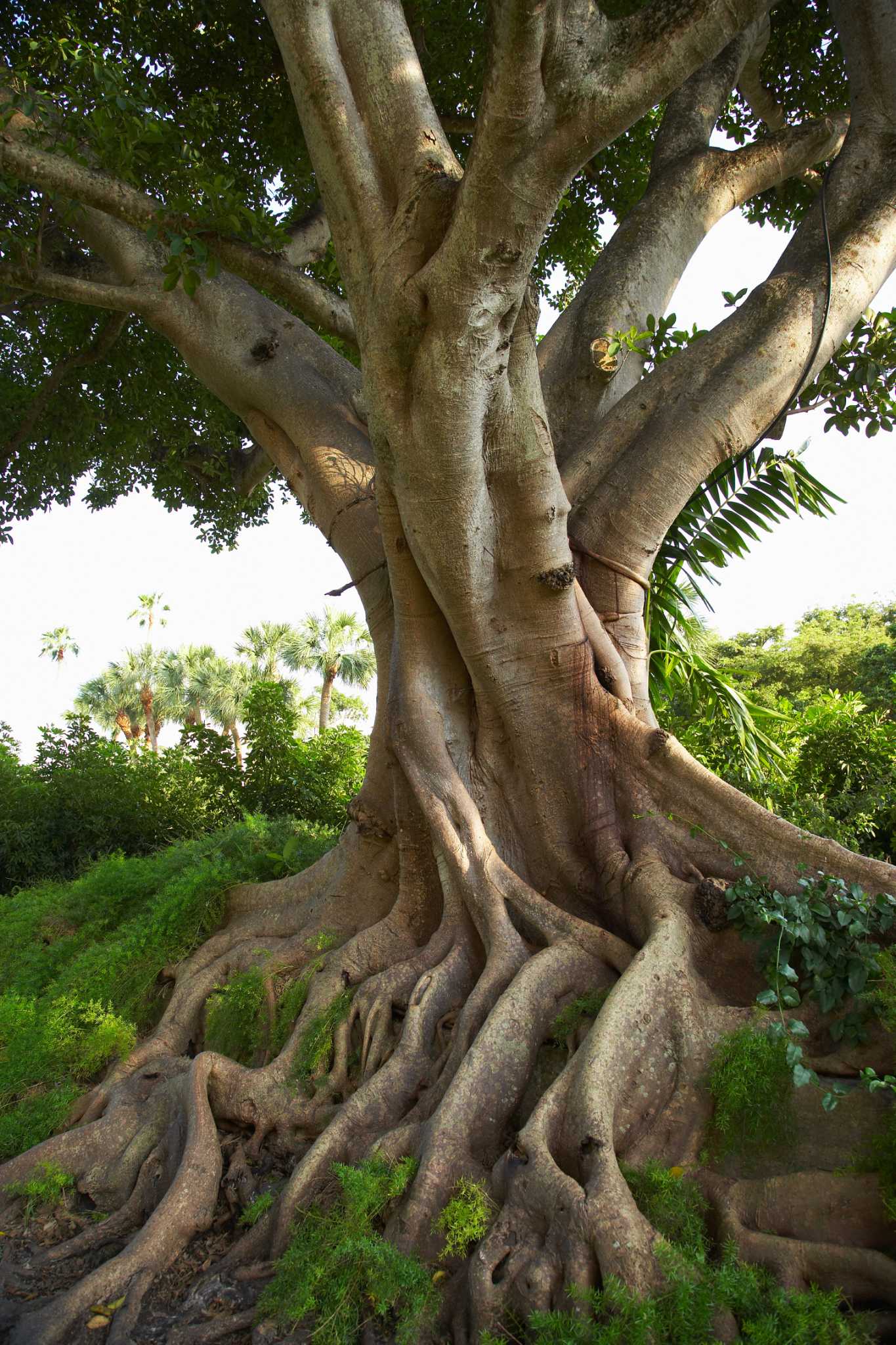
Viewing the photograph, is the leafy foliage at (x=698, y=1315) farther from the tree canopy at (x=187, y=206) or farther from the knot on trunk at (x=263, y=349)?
the knot on trunk at (x=263, y=349)

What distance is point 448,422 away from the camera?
364cm

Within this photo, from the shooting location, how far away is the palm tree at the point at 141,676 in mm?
29984

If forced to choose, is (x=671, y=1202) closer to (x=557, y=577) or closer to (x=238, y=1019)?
(x=238, y=1019)

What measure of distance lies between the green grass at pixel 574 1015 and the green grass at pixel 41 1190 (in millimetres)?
2054

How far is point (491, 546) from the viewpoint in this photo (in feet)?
13.7

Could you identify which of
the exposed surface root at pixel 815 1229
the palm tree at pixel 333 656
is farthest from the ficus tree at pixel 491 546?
the palm tree at pixel 333 656

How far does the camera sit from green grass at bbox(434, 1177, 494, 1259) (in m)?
2.57

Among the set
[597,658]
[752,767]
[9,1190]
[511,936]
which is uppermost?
[597,658]

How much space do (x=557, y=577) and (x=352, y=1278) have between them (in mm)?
2927

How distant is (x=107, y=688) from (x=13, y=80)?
28434mm

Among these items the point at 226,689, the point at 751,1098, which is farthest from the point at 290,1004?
the point at 226,689

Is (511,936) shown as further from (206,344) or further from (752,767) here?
(206,344)

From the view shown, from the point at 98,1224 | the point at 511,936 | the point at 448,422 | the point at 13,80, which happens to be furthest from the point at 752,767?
the point at 13,80

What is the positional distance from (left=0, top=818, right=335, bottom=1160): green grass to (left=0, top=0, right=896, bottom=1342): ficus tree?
8.4 inches
